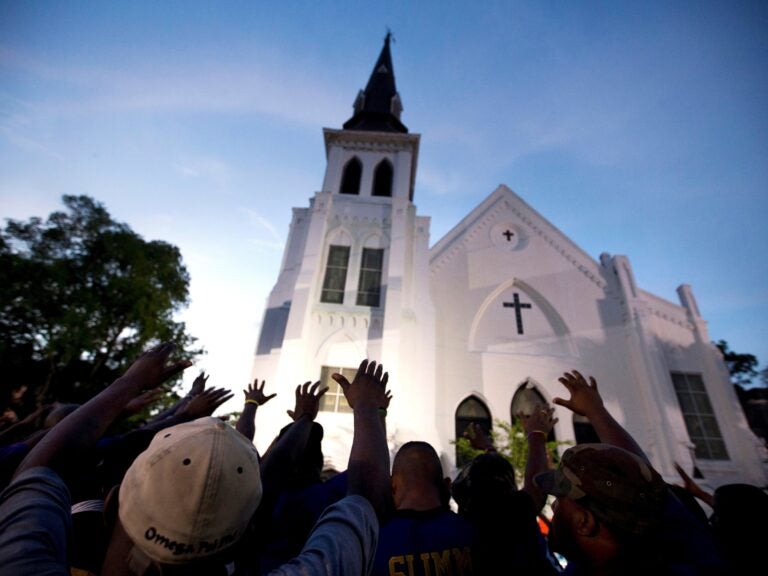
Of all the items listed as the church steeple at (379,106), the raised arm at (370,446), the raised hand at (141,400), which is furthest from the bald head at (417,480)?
the church steeple at (379,106)

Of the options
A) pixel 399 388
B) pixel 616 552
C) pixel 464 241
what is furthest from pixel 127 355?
pixel 616 552

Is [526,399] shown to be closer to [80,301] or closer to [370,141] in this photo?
[370,141]

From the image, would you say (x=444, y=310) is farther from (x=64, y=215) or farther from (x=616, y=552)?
(x=64, y=215)

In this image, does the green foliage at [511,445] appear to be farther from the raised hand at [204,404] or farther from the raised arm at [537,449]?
the raised hand at [204,404]

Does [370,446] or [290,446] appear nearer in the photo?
[370,446]

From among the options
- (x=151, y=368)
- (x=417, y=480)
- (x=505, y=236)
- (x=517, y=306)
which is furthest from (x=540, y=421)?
(x=505, y=236)

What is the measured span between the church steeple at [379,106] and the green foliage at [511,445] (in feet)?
45.2

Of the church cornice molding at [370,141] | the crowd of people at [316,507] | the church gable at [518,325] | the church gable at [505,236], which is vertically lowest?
the crowd of people at [316,507]

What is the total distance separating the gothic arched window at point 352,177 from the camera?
48.4ft

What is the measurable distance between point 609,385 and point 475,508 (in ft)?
39.8

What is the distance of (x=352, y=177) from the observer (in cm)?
1509

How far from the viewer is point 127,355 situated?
16.1m

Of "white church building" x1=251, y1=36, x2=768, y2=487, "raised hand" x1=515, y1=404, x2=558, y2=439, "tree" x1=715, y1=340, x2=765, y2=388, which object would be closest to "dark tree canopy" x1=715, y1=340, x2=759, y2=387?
"tree" x1=715, y1=340, x2=765, y2=388

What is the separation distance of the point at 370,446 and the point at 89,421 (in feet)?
3.46
